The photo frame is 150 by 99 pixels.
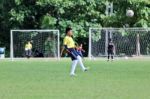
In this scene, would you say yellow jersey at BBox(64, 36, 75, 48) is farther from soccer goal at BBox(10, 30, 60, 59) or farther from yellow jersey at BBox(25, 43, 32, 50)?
yellow jersey at BBox(25, 43, 32, 50)

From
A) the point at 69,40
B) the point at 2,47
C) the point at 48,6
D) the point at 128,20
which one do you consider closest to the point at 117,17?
the point at 128,20

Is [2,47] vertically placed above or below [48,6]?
below

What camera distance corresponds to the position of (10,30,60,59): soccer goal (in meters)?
51.0

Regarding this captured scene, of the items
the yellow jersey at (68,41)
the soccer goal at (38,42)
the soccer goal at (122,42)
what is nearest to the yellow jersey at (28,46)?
the soccer goal at (38,42)

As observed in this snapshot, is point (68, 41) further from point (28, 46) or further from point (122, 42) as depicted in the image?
point (28, 46)

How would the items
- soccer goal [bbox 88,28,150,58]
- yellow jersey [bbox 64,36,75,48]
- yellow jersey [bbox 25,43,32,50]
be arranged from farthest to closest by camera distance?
yellow jersey [bbox 25,43,32,50]
soccer goal [bbox 88,28,150,58]
yellow jersey [bbox 64,36,75,48]

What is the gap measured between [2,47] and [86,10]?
30.2 ft

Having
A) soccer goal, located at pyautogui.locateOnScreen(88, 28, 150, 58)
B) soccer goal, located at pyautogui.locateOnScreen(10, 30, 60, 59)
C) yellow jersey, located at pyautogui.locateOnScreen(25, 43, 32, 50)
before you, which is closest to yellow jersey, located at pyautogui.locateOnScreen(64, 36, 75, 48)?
soccer goal, located at pyautogui.locateOnScreen(88, 28, 150, 58)

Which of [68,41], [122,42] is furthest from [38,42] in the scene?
[68,41]

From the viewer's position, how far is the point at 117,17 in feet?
194

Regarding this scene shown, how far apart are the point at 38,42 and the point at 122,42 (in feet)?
25.3

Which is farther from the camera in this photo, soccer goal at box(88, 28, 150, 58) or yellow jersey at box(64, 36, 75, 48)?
soccer goal at box(88, 28, 150, 58)

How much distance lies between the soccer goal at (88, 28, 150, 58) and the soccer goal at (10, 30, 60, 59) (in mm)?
3288
